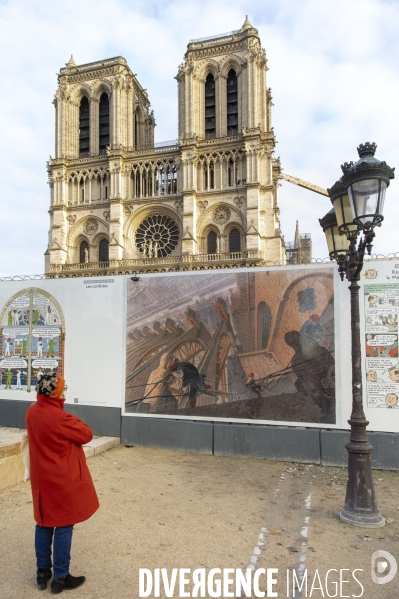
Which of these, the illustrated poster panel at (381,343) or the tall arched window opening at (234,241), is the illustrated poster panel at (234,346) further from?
the tall arched window opening at (234,241)

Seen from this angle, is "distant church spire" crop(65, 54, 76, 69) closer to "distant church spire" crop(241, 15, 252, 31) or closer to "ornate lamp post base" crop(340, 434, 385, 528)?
"distant church spire" crop(241, 15, 252, 31)

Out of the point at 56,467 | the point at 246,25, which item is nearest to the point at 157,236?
the point at 246,25

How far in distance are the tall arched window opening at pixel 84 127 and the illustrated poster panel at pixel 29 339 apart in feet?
112

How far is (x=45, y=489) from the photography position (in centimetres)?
313

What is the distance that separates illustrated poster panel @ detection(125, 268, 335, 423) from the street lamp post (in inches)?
73.5

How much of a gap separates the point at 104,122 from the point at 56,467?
4079 cm

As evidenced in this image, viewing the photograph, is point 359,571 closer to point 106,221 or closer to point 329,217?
point 329,217

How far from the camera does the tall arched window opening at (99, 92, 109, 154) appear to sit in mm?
39197

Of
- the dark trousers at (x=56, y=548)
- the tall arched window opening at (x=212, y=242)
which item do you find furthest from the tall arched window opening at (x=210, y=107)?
the dark trousers at (x=56, y=548)

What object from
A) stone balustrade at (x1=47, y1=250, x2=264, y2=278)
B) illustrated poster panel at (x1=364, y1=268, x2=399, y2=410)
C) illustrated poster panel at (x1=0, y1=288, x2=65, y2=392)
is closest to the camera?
illustrated poster panel at (x1=364, y1=268, x2=399, y2=410)

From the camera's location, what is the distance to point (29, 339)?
8.28m

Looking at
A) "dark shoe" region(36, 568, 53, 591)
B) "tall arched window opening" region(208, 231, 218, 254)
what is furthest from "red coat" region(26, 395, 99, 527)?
"tall arched window opening" region(208, 231, 218, 254)

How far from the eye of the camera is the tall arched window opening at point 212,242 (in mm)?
34125

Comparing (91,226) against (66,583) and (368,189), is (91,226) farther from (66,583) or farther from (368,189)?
(66,583)
